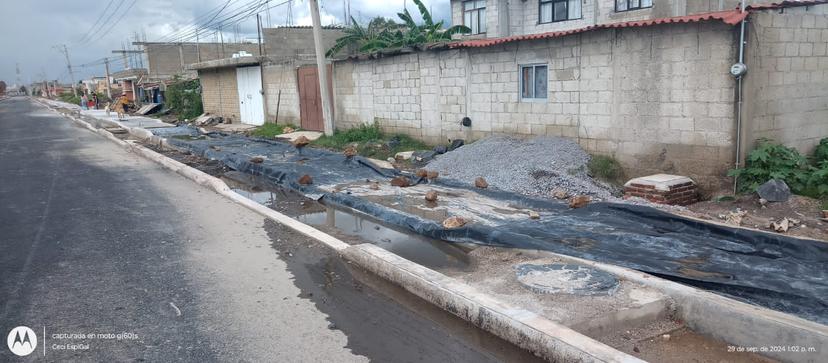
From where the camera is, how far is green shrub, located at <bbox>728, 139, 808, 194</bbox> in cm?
848

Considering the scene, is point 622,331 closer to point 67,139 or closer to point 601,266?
point 601,266

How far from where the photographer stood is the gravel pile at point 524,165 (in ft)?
32.9

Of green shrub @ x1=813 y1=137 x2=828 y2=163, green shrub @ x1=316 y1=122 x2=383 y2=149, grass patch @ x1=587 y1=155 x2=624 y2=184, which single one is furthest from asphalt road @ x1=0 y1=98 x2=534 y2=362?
green shrub @ x1=813 y1=137 x2=828 y2=163

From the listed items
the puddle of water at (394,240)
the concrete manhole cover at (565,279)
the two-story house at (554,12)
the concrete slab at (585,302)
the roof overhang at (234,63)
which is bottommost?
the puddle of water at (394,240)

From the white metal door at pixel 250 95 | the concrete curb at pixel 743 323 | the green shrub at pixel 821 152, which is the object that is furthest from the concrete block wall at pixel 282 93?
the concrete curb at pixel 743 323

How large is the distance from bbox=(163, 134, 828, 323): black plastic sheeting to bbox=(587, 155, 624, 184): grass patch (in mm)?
2007

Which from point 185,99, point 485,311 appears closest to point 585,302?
point 485,311

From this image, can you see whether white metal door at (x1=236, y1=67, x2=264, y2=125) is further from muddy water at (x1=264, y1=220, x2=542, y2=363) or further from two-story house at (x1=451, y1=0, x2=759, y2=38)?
muddy water at (x1=264, y1=220, x2=542, y2=363)

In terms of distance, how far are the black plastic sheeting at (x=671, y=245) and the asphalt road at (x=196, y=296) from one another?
1.81m

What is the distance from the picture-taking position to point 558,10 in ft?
78.3

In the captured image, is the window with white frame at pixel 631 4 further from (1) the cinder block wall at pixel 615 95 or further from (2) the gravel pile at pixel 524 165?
(2) the gravel pile at pixel 524 165

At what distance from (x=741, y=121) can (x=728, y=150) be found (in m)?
0.48

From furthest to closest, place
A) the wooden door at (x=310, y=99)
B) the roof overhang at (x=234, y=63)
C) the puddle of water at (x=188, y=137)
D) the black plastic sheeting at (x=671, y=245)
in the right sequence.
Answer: the roof overhang at (x=234, y=63)
the puddle of water at (x=188, y=137)
the wooden door at (x=310, y=99)
the black plastic sheeting at (x=671, y=245)

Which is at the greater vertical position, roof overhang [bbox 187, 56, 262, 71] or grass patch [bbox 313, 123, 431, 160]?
roof overhang [bbox 187, 56, 262, 71]
